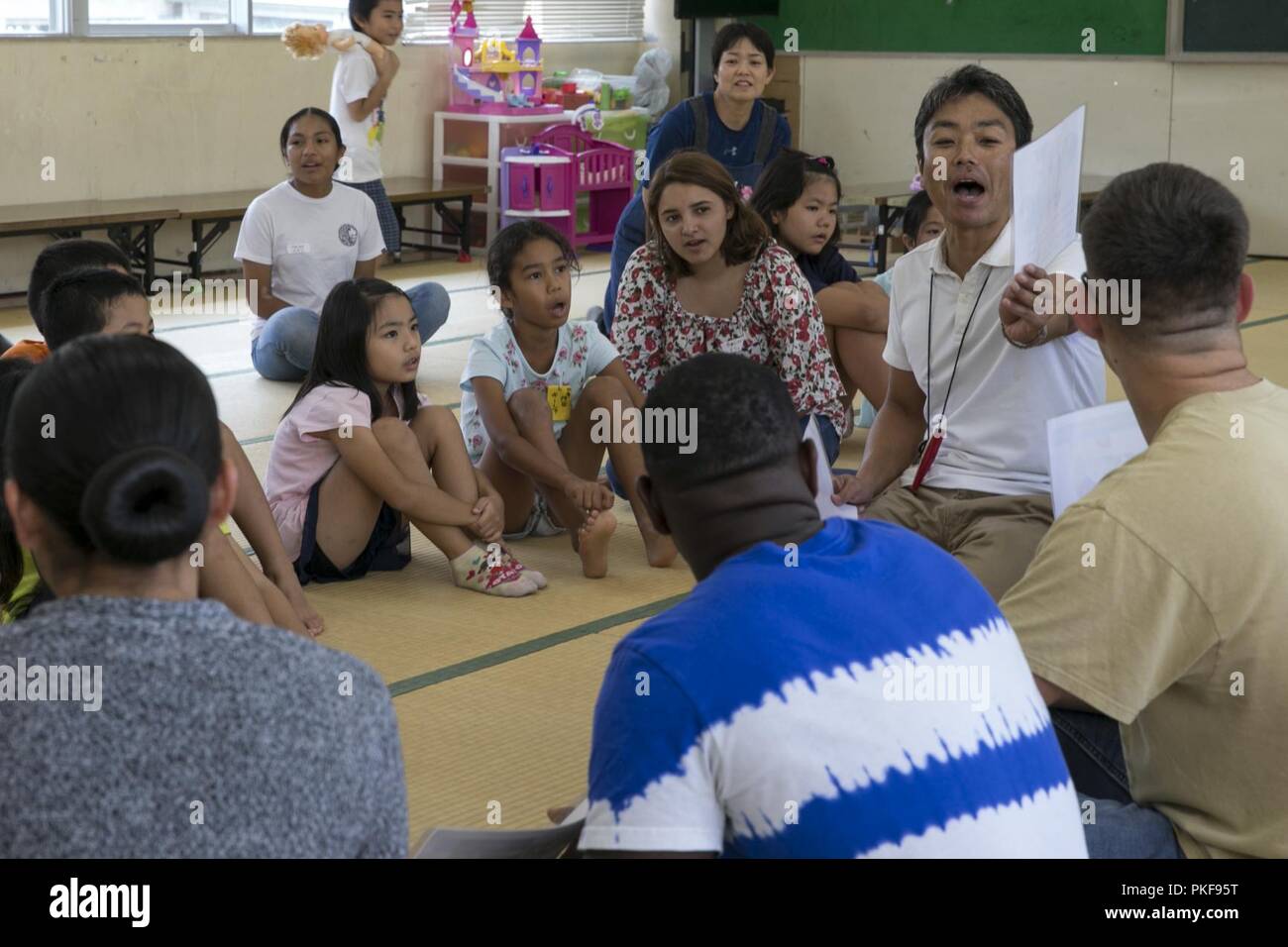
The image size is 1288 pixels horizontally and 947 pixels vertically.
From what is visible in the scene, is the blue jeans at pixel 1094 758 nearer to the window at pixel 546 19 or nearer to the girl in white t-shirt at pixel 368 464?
the girl in white t-shirt at pixel 368 464

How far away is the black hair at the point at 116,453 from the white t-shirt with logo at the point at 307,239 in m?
3.83

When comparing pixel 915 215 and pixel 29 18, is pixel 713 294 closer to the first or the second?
pixel 915 215

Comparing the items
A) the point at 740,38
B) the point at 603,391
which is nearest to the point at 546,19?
the point at 740,38

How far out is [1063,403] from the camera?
8.15 ft

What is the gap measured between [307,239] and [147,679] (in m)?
4.00

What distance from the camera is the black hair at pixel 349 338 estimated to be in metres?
3.09

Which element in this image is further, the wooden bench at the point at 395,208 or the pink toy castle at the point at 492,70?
the pink toy castle at the point at 492,70

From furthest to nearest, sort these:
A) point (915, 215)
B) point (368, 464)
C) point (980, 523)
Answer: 1. point (915, 215)
2. point (368, 464)
3. point (980, 523)

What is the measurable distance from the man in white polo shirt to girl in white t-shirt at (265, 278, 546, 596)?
2.72ft

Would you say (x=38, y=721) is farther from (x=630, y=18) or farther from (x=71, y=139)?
(x=630, y=18)

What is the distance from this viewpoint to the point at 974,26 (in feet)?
28.8

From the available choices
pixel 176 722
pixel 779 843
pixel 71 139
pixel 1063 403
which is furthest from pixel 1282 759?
pixel 71 139

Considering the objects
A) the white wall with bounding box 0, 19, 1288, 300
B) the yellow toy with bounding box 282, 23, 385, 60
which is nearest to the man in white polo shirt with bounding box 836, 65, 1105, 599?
the white wall with bounding box 0, 19, 1288, 300

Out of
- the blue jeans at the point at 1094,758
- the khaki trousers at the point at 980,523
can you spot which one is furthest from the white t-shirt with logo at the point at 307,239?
the blue jeans at the point at 1094,758
